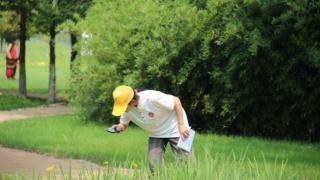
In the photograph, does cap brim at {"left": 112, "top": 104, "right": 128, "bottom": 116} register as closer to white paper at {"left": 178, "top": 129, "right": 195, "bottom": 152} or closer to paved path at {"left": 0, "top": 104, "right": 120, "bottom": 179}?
white paper at {"left": 178, "top": 129, "right": 195, "bottom": 152}

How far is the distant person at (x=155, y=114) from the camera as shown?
24.0ft

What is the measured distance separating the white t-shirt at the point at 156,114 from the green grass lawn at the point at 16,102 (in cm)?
1265

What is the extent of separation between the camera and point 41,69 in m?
48.1

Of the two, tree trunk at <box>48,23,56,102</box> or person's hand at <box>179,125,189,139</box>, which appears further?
tree trunk at <box>48,23,56,102</box>

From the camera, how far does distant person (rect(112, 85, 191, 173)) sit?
7316 mm

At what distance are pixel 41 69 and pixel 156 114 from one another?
41.3 meters

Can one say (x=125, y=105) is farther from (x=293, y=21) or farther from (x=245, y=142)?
(x=293, y=21)

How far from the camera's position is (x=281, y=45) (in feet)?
43.9

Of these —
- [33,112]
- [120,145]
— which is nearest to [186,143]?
[120,145]

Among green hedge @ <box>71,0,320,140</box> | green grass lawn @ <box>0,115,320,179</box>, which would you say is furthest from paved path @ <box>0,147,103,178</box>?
green hedge @ <box>71,0,320,140</box>

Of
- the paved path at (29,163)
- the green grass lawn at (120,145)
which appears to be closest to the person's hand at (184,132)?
the green grass lawn at (120,145)

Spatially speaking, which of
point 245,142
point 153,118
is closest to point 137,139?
point 245,142

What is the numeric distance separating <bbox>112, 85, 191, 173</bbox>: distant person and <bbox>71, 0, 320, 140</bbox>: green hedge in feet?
17.3

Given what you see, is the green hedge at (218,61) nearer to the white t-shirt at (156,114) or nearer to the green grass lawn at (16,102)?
the green grass lawn at (16,102)
